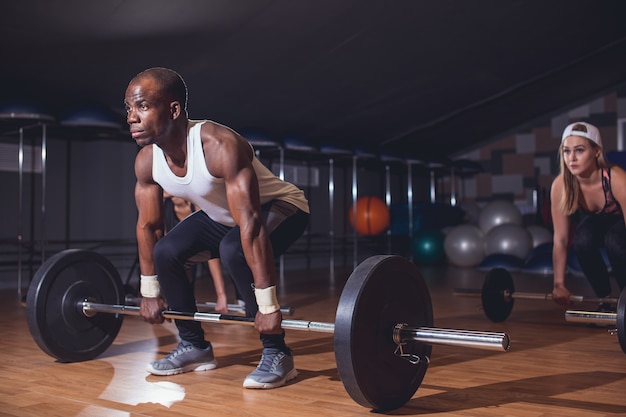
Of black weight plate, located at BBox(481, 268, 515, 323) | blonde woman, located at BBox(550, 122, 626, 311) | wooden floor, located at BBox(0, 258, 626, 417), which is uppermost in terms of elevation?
blonde woman, located at BBox(550, 122, 626, 311)

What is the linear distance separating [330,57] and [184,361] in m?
3.55

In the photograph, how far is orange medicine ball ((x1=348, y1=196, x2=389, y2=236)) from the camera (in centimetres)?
660

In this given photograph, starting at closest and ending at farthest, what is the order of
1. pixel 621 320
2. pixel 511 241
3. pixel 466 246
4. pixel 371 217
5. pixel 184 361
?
pixel 621 320 → pixel 184 361 → pixel 511 241 → pixel 466 246 → pixel 371 217

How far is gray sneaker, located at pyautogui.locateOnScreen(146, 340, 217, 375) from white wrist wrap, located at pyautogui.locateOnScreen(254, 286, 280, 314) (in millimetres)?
450

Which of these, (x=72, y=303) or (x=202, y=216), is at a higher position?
(x=202, y=216)

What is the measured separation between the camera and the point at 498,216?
6.82m

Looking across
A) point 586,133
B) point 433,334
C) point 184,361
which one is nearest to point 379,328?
point 433,334

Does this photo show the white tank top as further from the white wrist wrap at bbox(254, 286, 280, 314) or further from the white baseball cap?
the white baseball cap

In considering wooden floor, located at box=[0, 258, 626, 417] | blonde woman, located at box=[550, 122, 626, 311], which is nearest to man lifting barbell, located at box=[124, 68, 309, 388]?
wooden floor, located at box=[0, 258, 626, 417]

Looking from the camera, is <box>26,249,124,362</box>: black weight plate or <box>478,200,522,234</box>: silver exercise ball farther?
<box>478,200,522,234</box>: silver exercise ball

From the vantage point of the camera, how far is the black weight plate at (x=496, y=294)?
111 inches

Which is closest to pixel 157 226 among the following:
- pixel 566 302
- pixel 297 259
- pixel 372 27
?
pixel 566 302

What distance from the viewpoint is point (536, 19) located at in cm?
561

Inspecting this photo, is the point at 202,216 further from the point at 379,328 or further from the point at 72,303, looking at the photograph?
the point at 379,328
